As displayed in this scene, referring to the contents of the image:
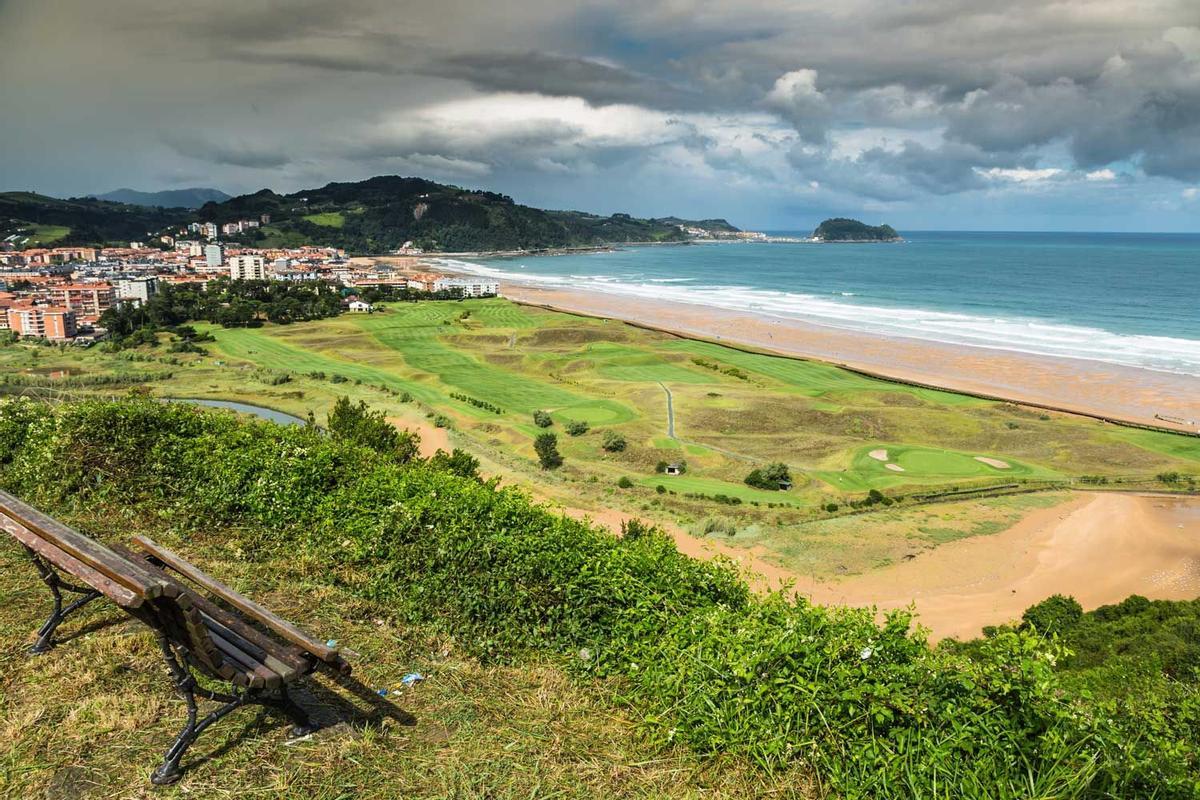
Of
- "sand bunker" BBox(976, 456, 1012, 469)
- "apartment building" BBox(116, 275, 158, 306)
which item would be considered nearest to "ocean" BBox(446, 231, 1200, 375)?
"sand bunker" BBox(976, 456, 1012, 469)

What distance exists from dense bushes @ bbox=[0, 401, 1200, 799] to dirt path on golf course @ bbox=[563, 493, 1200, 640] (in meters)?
12.5

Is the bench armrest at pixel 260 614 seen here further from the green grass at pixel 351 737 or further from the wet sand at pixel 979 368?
the wet sand at pixel 979 368

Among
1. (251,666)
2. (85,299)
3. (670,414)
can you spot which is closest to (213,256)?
(85,299)

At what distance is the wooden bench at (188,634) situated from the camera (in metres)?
3.99

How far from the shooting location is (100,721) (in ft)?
15.2

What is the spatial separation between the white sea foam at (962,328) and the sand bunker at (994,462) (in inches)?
1028

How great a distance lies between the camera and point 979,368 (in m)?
52.4

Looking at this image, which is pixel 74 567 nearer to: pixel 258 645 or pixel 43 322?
pixel 258 645

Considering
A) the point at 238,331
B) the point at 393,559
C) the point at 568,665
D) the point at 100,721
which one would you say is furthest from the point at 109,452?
the point at 238,331

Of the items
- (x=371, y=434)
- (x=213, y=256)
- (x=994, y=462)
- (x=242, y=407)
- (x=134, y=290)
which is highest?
(x=213, y=256)

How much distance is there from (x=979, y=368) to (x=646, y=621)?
5426 centimetres

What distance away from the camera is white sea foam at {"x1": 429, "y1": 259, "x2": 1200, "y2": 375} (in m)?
55.4

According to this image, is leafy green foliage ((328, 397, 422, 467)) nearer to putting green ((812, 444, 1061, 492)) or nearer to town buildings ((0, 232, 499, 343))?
putting green ((812, 444, 1061, 492))

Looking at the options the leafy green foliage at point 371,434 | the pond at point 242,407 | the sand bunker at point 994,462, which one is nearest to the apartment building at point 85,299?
the pond at point 242,407
